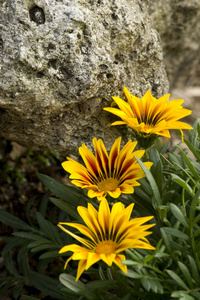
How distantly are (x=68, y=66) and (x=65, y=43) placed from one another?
8 centimetres

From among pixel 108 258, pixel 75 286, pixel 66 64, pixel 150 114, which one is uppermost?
pixel 66 64

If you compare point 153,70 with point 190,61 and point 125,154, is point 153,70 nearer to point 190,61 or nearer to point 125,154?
point 125,154

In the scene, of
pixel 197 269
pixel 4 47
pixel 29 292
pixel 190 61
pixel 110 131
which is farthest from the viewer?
pixel 190 61

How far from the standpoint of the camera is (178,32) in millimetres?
2254

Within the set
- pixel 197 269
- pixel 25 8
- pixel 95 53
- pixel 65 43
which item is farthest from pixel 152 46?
pixel 197 269

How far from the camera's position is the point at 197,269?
1.25m

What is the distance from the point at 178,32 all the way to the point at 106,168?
1.18 m

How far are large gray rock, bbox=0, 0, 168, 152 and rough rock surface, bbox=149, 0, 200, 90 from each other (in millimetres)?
419

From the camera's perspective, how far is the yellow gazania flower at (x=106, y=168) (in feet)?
4.27

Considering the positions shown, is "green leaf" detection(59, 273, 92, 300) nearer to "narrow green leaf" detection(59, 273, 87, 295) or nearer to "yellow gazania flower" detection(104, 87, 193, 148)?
"narrow green leaf" detection(59, 273, 87, 295)

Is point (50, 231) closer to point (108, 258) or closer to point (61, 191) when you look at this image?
point (61, 191)

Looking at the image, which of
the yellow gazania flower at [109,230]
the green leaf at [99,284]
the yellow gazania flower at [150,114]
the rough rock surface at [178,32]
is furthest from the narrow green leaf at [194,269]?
the rough rock surface at [178,32]

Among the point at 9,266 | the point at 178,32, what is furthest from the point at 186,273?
the point at 178,32

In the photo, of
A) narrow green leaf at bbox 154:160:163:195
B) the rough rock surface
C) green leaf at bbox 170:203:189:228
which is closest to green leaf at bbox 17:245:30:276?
narrow green leaf at bbox 154:160:163:195
